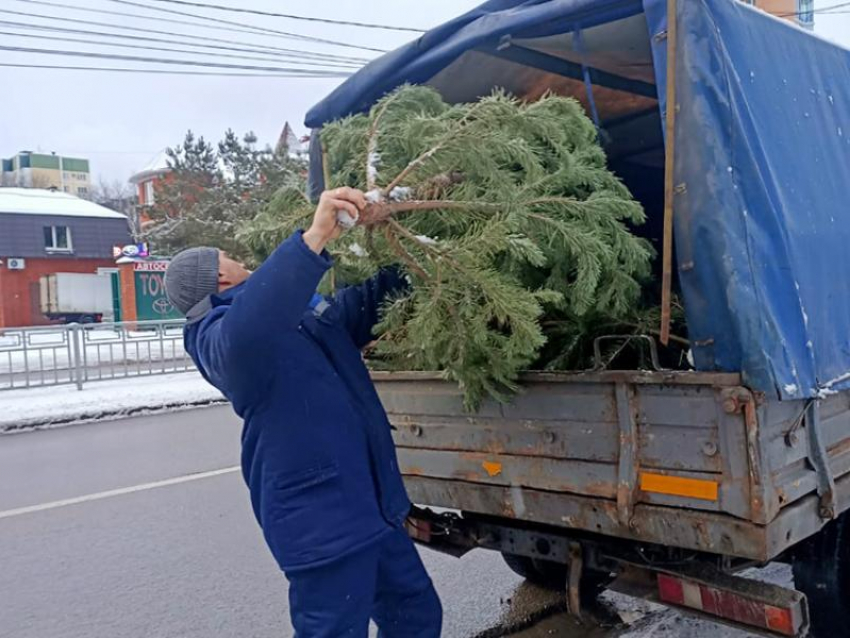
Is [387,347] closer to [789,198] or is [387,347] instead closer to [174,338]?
[789,198]

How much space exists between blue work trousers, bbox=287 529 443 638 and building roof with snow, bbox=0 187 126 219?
4111cm

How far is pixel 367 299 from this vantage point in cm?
285

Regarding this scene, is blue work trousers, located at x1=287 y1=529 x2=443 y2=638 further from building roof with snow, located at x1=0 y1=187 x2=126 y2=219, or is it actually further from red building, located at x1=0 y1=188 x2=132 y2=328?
building roof with snow, located at x1=0 y1=187 x2=126 y2=219

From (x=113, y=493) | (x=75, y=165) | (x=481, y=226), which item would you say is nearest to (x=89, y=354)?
(x=113, y=493)

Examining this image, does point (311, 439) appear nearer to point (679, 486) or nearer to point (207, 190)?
A: point (679, 486)

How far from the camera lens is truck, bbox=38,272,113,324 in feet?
122

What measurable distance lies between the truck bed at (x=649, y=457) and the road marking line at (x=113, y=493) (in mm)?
4574

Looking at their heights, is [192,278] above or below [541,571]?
above

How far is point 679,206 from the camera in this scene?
2611 millimetres

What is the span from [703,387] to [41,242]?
41699mm

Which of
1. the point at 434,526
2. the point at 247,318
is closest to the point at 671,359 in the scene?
the point at 434,526

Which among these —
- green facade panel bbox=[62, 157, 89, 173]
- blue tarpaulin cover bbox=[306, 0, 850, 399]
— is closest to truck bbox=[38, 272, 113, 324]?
blue tarpaulin cover bbox=[306, 0, 850, 399]

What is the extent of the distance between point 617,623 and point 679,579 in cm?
141

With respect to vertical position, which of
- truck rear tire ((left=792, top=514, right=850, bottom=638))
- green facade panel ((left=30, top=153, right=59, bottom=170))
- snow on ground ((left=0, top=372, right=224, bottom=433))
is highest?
green facade panel ((left=30, top=153, right=59, bottom=170))
